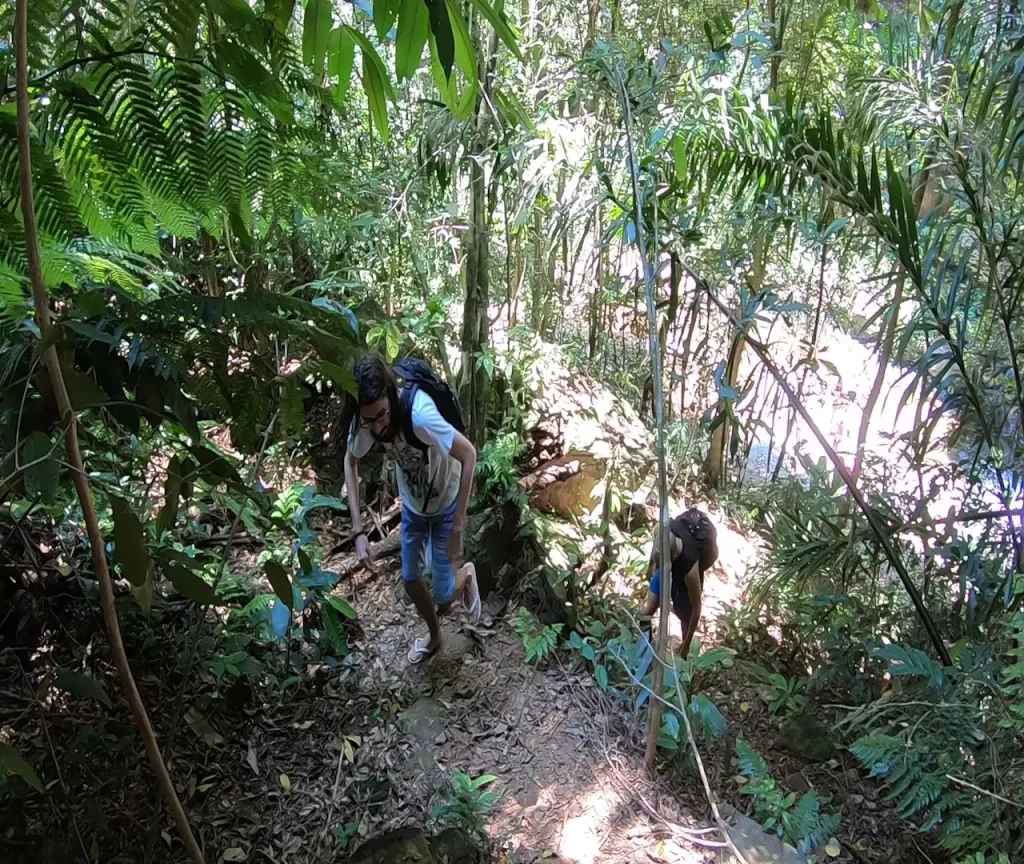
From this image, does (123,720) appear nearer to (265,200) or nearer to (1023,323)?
(265,200)

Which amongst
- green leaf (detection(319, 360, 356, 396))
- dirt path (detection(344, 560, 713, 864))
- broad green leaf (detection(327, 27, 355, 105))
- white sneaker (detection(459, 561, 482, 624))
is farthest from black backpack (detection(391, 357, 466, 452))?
broad green leaf (detection(327, 27, 355, 105))

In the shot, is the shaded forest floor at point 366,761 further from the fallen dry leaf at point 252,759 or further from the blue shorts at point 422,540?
the blue shorts at point 422,540

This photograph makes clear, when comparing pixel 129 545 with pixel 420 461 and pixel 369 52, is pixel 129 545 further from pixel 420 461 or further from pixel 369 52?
pixel 420 461

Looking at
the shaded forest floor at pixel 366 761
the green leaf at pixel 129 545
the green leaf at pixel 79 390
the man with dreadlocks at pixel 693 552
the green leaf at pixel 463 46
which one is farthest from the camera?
the man with dreadlocks at pixel 693 552

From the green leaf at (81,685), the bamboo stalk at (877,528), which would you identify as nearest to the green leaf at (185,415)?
the green leaf at (81,685)

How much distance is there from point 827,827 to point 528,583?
1.83 meters

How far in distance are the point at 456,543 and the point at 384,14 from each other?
2460 mm

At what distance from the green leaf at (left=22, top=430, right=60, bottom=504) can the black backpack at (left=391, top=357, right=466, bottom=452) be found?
5.78 ft

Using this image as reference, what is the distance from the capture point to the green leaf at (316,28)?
1105 mm

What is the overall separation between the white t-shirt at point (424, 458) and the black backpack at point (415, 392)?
0.07 feet

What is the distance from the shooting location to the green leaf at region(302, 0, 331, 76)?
1.11 meters

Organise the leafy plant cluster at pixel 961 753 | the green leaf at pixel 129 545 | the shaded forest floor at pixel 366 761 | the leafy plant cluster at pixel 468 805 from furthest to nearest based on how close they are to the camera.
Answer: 1. the leafy plant cluster at pixel 468 805
2. the leafy plant cluster at pixel 961 753
3. the shaded forest floor at pixel 366 761
4. the green leaf at pixel 129 545

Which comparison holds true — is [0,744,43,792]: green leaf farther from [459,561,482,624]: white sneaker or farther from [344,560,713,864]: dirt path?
[459,561,482,624]: white sneaker

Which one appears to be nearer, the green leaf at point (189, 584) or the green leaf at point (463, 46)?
the green leaf at point (189, 584)
